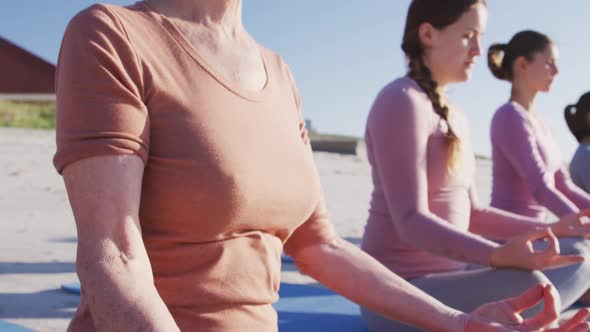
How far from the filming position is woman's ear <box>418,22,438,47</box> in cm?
266

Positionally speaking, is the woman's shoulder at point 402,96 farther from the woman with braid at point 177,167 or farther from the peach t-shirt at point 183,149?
the peach t-shirt at point 183,149

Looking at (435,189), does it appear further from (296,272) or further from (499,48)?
(296,272)

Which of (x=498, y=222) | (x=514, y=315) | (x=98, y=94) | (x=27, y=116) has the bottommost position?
(x=27, y=116)

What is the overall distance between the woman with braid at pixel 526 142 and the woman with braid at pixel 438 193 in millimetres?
684

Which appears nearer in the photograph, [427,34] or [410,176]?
[410,176]

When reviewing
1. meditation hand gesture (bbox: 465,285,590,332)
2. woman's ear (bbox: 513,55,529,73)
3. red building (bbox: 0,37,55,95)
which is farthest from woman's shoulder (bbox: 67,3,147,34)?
red building (bbox: 0,37,55,95)

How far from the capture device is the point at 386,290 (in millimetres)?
1662

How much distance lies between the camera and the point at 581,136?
15.5ft

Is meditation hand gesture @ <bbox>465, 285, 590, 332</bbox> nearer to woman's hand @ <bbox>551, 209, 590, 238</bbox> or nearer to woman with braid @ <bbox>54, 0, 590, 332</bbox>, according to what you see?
woman with braid @ <bbox>54, 0, 590, 332</bbox>

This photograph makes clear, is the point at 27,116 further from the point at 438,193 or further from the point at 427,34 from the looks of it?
the point at 438,193

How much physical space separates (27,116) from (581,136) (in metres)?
17.0

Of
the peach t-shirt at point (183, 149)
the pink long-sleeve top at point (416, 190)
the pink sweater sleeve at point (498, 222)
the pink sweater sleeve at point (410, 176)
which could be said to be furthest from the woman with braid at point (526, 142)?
the peach t-shirt at point (183, 149)

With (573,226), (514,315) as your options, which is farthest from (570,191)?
(514,315)

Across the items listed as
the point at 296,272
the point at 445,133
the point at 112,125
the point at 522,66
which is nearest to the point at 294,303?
the point at 296,272
